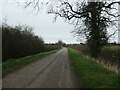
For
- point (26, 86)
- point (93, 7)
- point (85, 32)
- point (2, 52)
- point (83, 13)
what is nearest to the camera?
point (26, 86)

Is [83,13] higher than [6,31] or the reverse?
higher

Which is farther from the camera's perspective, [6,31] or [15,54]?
[15,54]

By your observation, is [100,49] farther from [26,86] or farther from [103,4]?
[26,86]

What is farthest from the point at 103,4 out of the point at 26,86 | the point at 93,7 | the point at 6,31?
the point at 26,86

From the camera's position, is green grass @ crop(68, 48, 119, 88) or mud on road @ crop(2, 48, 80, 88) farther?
mud on road @ crop(2, 48, 80, 88)

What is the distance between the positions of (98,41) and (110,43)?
1729 mm

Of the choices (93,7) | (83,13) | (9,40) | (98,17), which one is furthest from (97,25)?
(9,40)

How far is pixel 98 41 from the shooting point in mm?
23000

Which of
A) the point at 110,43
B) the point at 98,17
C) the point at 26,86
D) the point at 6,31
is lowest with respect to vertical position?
the point at 26,86

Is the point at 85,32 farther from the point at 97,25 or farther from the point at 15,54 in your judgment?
the point at 15,54

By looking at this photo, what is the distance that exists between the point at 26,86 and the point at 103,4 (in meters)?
16.0

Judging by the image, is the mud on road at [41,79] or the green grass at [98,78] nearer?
the green grass at [98,78]

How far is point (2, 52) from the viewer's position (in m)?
19.6

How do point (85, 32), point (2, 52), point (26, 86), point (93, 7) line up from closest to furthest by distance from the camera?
point (26, 86), point (93, 7), point (2, 52), point (85, 32)
